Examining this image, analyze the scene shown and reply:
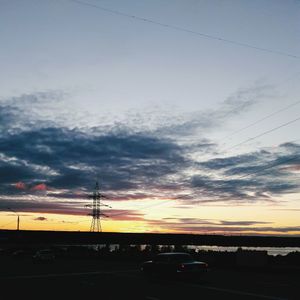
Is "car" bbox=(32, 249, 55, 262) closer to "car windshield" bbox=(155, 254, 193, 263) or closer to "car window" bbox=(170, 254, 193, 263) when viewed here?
"car windshield" bbox=(155, 254, 193, 263)

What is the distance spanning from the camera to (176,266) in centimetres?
2156

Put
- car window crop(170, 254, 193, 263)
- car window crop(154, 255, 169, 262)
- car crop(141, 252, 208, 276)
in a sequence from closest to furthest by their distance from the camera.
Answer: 1. car crop(141, 252, 208, 276)
2. car window crop(170, 254, 193, 263)
3. car window crop(154, 255, 169, 262)

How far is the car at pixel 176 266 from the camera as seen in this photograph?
21.3 meters

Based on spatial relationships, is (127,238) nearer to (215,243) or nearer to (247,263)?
(215,243)

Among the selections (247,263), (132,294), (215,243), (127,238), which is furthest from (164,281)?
(215,243)

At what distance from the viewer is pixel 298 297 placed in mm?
15188

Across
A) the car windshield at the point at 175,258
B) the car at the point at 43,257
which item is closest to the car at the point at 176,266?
the car windshield at the point at 175,258

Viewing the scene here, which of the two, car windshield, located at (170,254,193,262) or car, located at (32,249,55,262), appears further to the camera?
car, located at (32,249,55,262)

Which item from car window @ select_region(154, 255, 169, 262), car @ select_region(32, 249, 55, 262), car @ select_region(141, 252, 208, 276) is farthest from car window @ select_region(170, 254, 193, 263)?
car @ select_region(32, 249, 55, 262)

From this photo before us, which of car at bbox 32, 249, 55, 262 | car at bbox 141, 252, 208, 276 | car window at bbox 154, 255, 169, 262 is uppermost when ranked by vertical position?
car window at bbox 154, 255, 169, 262

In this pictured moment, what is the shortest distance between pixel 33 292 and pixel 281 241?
18324 centimetres

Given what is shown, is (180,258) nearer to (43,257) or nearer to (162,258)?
(162,258)

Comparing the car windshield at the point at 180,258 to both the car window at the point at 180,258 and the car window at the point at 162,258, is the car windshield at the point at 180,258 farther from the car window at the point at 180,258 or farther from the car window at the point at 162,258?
the car window at the point at 162,258

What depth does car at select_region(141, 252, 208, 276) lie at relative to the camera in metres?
21.3
